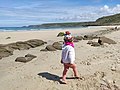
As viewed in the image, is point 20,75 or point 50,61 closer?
point 20,75

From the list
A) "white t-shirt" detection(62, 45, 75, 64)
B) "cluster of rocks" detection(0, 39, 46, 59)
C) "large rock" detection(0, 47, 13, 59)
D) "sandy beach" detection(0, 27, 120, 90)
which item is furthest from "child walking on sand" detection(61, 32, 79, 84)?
"cluster of rocks" detection(0, 39, 46, 59)

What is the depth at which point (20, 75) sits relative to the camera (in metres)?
8.43

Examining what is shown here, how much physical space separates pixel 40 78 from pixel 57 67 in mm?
1312

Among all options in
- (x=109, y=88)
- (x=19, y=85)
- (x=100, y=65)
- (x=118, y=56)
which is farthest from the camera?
(x=118, y=56)

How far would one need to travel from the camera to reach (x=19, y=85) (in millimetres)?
7578

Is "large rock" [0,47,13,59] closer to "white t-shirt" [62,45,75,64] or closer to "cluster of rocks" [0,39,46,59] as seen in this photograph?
"cluster of rocks" [0,39,46,59]

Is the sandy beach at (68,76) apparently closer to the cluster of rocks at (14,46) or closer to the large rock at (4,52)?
the large rock at (4,52)

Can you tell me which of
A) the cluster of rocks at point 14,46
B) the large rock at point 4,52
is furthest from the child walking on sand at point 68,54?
the cluster of rocks at point 14,46

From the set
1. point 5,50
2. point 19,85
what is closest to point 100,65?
point 19,85

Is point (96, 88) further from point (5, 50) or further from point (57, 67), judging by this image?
point (5, 50)

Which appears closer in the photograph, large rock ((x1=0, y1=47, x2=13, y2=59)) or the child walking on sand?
the child walking on sand

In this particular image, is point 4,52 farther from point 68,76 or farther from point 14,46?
point 68,76

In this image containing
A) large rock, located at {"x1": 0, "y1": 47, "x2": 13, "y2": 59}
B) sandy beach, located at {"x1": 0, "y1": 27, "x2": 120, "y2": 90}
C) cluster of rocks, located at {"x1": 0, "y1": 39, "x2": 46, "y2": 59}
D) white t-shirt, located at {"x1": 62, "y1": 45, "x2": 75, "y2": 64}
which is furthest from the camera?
cluster of rocks, located at {"x1": 0, "y1": 39, "x2": 46, "y2": 59}

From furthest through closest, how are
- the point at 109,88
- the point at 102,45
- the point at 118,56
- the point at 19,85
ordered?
the point at 102,45 → the point at 118,56 → the point at 19,85 → the point at 109,88
